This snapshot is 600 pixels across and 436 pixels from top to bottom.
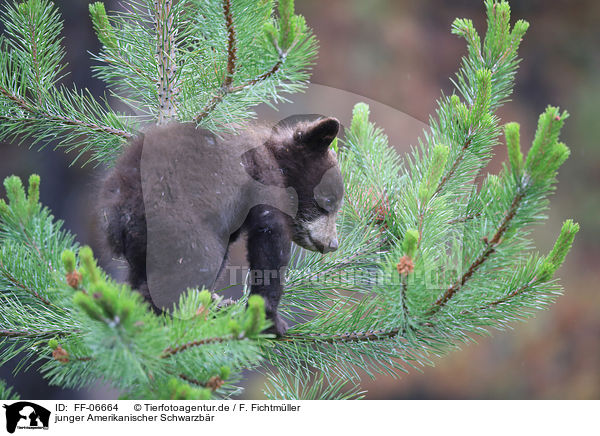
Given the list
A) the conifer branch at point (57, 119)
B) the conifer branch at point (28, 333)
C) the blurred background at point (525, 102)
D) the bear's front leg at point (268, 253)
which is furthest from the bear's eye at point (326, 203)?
the blurred background at point (525, 102)

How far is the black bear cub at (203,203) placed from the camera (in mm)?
824

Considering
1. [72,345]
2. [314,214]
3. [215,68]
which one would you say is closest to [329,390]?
[314,214]

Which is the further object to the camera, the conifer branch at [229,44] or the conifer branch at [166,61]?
the conifer branch at [166,61]

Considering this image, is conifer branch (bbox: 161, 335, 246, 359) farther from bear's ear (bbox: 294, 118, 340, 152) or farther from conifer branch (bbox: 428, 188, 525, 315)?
bear's ear (bbox: 294, 118, 340, 152)

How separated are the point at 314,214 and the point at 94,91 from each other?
1.08m

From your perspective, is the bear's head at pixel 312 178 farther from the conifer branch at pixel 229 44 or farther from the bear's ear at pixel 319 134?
the conifer branch at pixel 229 44

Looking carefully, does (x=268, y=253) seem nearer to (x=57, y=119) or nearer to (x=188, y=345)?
(x=188, y=345)

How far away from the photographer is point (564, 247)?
2.72 ft

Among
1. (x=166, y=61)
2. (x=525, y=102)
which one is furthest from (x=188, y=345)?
(x=525, y=102)

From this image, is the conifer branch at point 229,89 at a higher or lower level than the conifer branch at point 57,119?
higher

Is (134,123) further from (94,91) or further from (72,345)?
(94,91)

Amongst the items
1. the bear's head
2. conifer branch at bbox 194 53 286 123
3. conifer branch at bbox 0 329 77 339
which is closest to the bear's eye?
the bear's head
